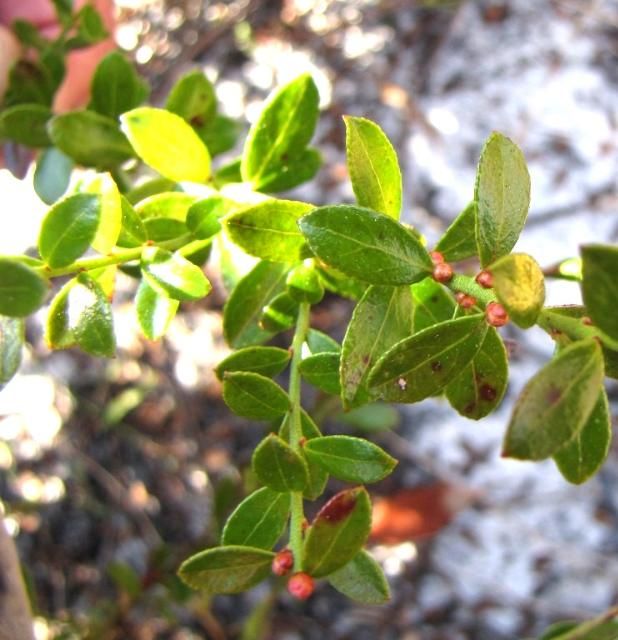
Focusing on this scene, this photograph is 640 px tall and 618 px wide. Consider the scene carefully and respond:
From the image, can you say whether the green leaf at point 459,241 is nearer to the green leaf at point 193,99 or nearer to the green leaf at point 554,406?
the green leaf at point 554,406

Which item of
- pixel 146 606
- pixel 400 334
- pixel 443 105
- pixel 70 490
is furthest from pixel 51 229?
pixel 443 105

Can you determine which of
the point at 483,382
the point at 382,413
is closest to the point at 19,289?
the point at 483,382

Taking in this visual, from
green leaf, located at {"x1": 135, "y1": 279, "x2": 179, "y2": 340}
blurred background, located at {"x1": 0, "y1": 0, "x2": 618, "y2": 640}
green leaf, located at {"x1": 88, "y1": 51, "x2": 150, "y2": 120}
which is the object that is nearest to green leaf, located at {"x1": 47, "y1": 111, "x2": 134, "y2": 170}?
green leaf, located at {"x1": 88, "y1": 51, "x2": 150, "y2": 120}

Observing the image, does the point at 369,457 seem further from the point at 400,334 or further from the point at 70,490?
the point at 70,490

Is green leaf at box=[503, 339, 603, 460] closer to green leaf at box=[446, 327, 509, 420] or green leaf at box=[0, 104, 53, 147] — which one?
green leaf at box=[446, 327, 509, 420]

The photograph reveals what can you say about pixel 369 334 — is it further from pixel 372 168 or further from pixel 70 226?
pixel 70 226

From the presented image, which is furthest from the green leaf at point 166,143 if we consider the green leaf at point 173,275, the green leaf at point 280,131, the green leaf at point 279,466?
the green leaf at point 279,466

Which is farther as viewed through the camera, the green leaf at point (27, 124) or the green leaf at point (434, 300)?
the green leaf at point (27, 124)

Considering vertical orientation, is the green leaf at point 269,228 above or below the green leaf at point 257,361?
above
